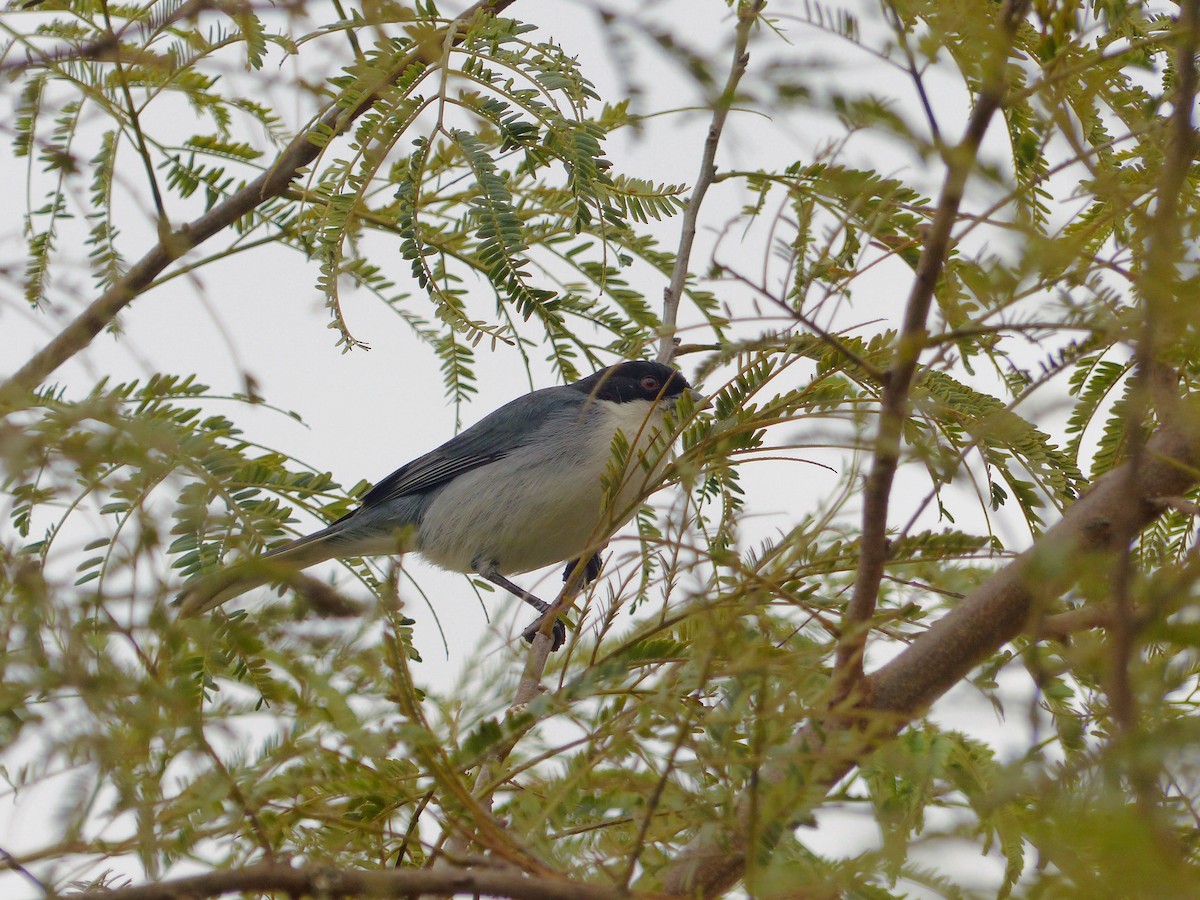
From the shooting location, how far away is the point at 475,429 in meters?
6.55

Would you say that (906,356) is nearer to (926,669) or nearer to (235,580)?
(926,669)

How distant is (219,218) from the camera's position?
372 centimetres

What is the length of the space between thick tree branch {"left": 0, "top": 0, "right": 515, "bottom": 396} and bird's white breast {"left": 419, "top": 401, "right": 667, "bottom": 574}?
242 cm

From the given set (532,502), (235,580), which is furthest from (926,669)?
(532,502)

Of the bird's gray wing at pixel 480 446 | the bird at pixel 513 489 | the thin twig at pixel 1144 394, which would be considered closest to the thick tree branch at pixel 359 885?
the thin twig at pixel 1144 394

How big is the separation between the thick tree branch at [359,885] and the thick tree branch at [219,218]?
1.26 meters

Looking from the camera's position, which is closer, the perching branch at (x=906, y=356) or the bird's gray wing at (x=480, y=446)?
the perching branch at (x=906, y=356)

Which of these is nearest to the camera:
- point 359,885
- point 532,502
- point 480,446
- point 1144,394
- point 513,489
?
point 1144,394

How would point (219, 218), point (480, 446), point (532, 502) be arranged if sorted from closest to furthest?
point (219, 218) → point (532, 502) → point (480, 446)

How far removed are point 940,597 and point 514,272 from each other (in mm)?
1329

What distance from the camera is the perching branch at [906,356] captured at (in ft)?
4.43

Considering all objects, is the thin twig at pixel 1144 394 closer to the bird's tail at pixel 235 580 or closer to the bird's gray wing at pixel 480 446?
the bird's tail at pixel 235 580

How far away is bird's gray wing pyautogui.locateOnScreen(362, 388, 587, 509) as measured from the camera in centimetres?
636

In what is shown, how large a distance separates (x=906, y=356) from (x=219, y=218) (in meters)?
2.73
